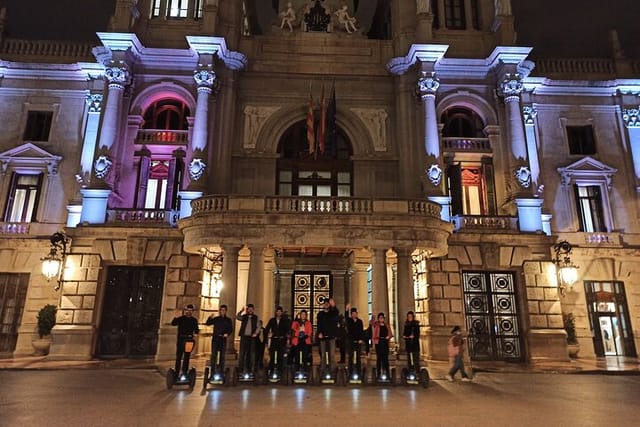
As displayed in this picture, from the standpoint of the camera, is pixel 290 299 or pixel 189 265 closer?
pixel 189 265

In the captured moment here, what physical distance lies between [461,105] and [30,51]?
81.4 ft

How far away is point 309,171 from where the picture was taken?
83.7ft

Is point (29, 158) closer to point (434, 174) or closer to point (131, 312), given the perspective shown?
point (131, 312)

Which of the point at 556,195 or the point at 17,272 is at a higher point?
the point at 556,195

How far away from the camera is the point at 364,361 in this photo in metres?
18.8

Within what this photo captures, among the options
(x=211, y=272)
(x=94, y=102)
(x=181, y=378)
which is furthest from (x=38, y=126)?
(x=181, y=378)

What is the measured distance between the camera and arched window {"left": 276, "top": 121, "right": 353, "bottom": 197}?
82.5 feet

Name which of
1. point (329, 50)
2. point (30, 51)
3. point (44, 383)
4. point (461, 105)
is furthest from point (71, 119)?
point (461, 105)

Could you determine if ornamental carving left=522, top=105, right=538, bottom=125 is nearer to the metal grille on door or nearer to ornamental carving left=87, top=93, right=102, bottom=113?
the metal grille on door

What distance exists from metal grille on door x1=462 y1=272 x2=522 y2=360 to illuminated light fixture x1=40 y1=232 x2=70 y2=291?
1927 cm

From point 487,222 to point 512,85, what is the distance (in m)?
7.61

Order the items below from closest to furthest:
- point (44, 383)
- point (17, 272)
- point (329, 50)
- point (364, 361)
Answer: point (44, 383) < point (364, 361) < point (17, 272) < point (329, 50)

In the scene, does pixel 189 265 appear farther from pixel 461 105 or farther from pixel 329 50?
pixel 461 105

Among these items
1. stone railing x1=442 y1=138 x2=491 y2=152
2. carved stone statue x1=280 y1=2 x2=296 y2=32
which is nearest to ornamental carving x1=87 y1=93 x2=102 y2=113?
carved stone statue x1=280 y1=2 x2=296 y2=32
